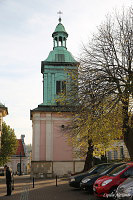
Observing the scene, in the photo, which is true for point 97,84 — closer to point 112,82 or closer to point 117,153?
point 112,82

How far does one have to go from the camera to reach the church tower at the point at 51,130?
31.7m

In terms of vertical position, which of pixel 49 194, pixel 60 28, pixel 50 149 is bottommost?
pixel 49 194

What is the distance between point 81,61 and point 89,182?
883cm

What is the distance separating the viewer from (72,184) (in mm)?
15305

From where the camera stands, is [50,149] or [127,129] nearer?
[127,129]

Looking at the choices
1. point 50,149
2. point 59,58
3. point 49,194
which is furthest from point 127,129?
point 59,58

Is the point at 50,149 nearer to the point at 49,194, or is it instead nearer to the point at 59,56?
the point at 59,56

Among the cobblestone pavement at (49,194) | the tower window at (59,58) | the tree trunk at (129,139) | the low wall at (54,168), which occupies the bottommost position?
the low wall at (54,168)

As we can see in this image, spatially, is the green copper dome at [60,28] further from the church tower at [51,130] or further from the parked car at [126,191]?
the parked car at [126,191]

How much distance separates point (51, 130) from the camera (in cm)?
3338

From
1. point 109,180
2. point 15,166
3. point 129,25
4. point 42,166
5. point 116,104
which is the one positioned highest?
point 129,25

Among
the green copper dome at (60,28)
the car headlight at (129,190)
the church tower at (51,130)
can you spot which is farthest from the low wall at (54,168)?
the car headlight at (129,190)

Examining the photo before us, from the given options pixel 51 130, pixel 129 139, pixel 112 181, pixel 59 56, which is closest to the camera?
pixel 112 181

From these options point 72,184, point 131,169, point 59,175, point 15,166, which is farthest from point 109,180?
point 15,166
